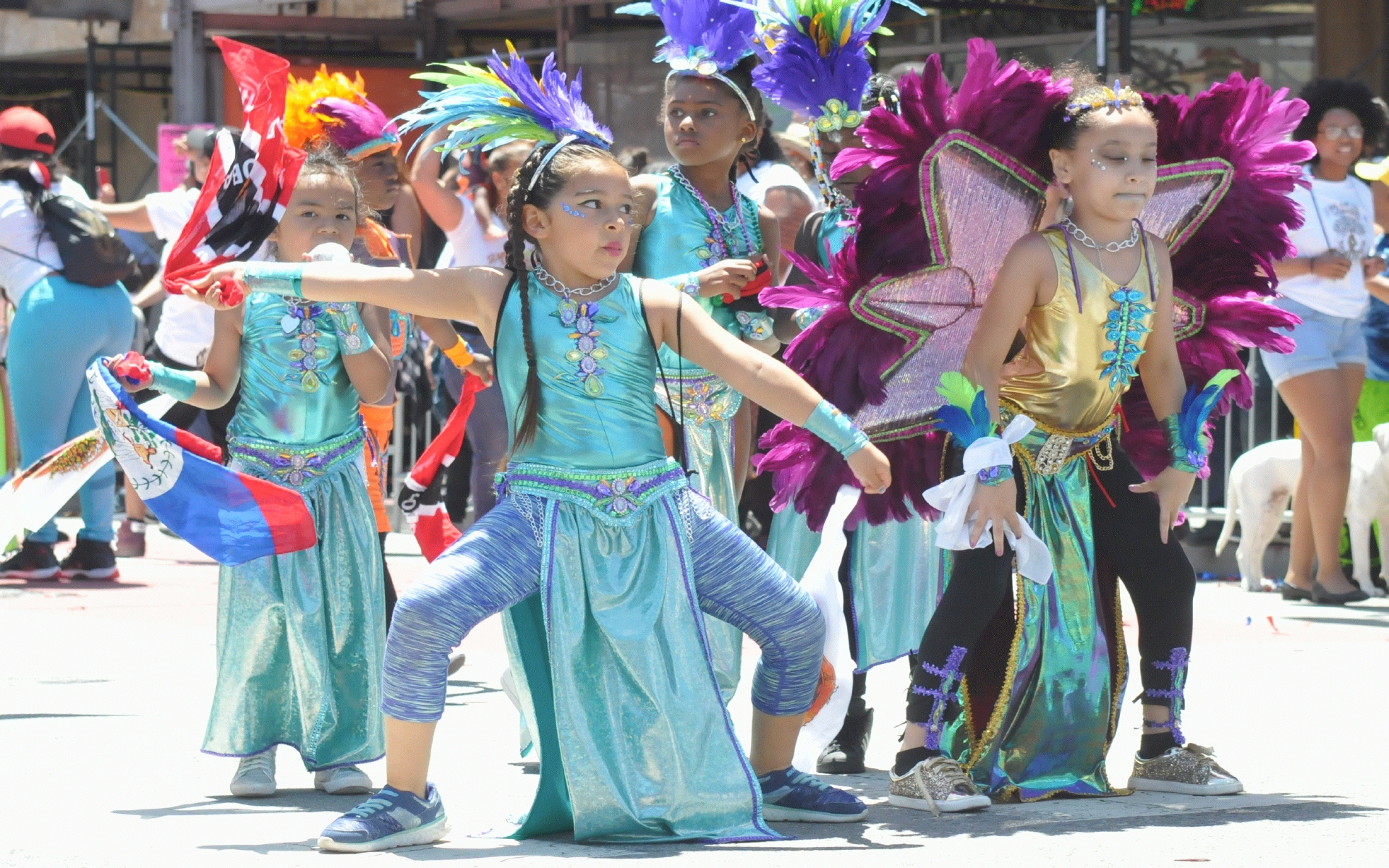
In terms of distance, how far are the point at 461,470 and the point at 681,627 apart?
6317mm

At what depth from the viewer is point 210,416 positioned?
6543 mm

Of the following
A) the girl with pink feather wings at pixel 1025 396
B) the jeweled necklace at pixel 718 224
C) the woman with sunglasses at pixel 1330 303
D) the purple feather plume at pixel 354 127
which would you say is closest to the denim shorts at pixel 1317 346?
the woman with sunglasses at pixel 1330 303

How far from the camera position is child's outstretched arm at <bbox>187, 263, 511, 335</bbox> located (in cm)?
431

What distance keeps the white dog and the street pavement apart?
0.96m

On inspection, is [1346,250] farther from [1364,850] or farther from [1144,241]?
[1364,850]

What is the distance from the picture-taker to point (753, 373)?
424 cm

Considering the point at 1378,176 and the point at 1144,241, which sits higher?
the point at 1378,176

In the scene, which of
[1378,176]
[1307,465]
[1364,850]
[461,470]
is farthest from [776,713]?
[461,470]

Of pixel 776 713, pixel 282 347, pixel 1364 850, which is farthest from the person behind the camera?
pixel 282 347

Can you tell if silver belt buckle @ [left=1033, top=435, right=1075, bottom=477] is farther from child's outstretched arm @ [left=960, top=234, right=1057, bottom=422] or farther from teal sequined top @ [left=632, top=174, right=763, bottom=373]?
teal sequined top @ [left=632, top=174, right=763, bottom=373]

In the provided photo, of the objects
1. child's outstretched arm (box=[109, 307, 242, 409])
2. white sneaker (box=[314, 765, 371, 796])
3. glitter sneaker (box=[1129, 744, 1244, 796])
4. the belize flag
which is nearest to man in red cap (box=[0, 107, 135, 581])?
child's outstretched arm (box=[109, 307, 242, 409])

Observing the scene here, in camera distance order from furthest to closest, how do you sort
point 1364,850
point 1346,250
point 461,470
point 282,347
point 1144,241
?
1. point 461,470
2. point 1346,250
3. point 282,347
4. point 1144,241
5. point 1364,850

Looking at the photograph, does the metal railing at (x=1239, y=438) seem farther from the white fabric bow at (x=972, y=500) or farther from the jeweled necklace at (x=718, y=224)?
the white fabric bow at (x=972, y=500)

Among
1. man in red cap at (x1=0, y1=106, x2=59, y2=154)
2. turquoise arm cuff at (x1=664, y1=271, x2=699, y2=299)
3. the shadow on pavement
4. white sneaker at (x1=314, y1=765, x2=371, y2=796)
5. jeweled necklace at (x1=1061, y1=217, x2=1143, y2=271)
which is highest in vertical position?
man in red cap at (x1=0, y1=106, x2=59, y2=154)
